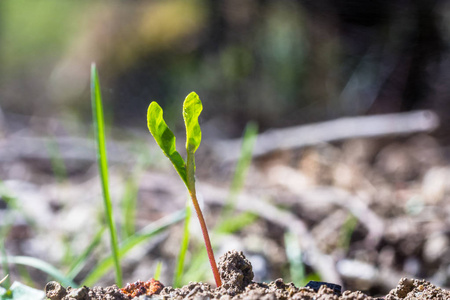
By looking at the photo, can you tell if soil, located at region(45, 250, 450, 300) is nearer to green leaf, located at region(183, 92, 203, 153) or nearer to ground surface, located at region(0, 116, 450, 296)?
green leaf, located at region(183, 92, 203, 153)

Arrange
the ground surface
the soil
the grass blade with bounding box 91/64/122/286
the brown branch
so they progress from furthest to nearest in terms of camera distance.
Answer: the brown branch < the ground surface < the grass blade with bounding box 91/64/122/286 < the soil

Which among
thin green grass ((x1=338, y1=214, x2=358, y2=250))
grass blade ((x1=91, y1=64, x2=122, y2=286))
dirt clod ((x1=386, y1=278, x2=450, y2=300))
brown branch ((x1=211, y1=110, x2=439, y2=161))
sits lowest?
dirt clod ((x1=386, y1=278, x2=450, y2=300))

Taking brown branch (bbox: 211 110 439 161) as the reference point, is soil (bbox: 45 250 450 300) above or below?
below

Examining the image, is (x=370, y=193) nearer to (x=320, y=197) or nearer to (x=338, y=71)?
(x=320, y=197)

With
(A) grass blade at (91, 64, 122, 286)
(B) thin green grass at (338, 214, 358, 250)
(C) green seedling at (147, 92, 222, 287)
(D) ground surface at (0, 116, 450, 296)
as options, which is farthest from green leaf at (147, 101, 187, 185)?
(B) thin green grass at (338, 214, 358, 250)

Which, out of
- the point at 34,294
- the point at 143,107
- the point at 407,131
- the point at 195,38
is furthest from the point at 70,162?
the point at 34,294

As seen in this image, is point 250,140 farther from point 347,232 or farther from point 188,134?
point 188,134

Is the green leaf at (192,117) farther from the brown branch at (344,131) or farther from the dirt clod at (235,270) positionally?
the brown branch at (344,131)

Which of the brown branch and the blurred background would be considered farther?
the brown branch
